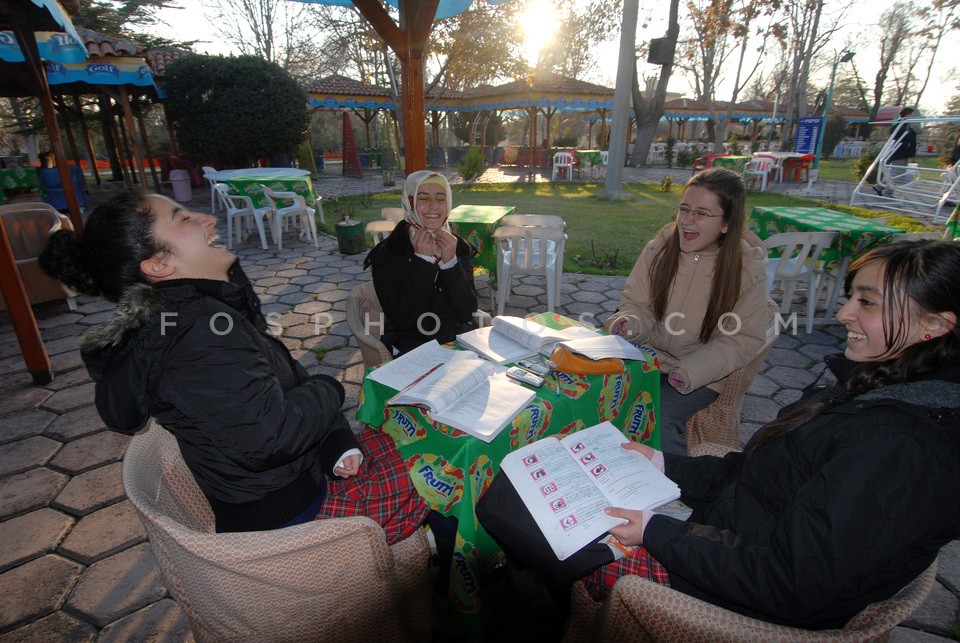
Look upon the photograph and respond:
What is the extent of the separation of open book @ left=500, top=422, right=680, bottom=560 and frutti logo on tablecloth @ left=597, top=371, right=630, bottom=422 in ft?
0.85

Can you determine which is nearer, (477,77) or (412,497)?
(412,497)

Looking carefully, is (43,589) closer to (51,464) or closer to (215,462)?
(51,464)

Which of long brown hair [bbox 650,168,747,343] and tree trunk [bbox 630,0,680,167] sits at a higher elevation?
tree trunk [bbox 630,0,680,167]

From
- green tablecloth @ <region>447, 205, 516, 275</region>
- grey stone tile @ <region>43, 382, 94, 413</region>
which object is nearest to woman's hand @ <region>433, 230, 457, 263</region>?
green tablecloth @ <region>447, 205, 516, 275</region>

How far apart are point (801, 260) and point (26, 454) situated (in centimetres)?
669

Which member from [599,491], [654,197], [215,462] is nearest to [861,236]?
[599,491]

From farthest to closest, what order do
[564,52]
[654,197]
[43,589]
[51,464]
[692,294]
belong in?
[564,52], [654,197], [51,464], [692,294], [43,589]

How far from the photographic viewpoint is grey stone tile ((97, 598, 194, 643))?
1848mm

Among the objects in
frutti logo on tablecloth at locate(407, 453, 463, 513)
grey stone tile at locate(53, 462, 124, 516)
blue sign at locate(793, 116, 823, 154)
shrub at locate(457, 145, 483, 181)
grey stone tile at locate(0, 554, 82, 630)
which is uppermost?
blue sign at locate(793, 116, 823, 154)

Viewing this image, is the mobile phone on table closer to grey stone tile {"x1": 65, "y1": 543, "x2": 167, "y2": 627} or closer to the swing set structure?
grey stone tile {"x1": 65, "y1": 543, "x2": 167, "y2": 627}

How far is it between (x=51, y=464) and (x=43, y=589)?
1121 millimetres

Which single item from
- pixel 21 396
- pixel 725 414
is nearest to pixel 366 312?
pixel 725 414

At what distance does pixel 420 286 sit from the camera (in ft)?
8.95

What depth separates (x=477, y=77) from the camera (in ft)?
55.0
